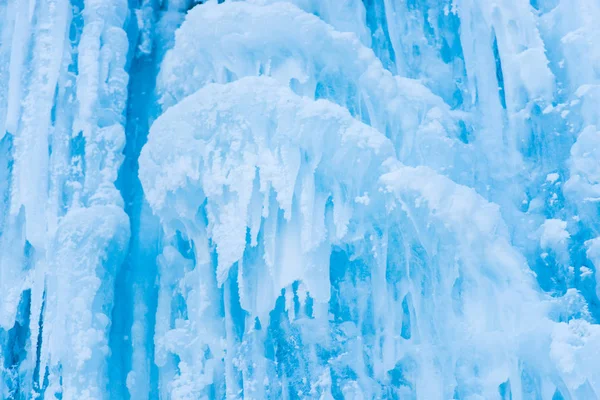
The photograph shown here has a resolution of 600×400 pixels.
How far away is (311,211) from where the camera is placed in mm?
3883

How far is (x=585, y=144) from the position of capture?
13.3 ft

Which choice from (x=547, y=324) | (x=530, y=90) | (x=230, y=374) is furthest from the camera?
(x=530, y=90)

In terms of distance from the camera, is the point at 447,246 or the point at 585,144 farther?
the point at 585,144

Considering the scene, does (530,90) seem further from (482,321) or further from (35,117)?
(35,117)

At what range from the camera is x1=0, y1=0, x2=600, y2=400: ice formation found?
3.80 meters

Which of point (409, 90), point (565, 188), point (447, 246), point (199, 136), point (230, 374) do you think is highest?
point (409, 90)

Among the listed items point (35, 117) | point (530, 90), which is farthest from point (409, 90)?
point (35, 117)

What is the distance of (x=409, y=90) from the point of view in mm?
4398

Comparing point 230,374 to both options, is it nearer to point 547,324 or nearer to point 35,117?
point 547,324

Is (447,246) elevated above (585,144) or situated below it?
below

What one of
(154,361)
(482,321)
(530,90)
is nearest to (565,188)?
(530,90)

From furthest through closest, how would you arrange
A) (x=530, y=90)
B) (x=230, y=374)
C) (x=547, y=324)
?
(x=530, y=90) < (x=230, y=374) < (x=547, y=324)

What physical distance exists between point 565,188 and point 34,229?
9.51 feet

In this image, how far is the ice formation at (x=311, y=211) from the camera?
12.5ft
